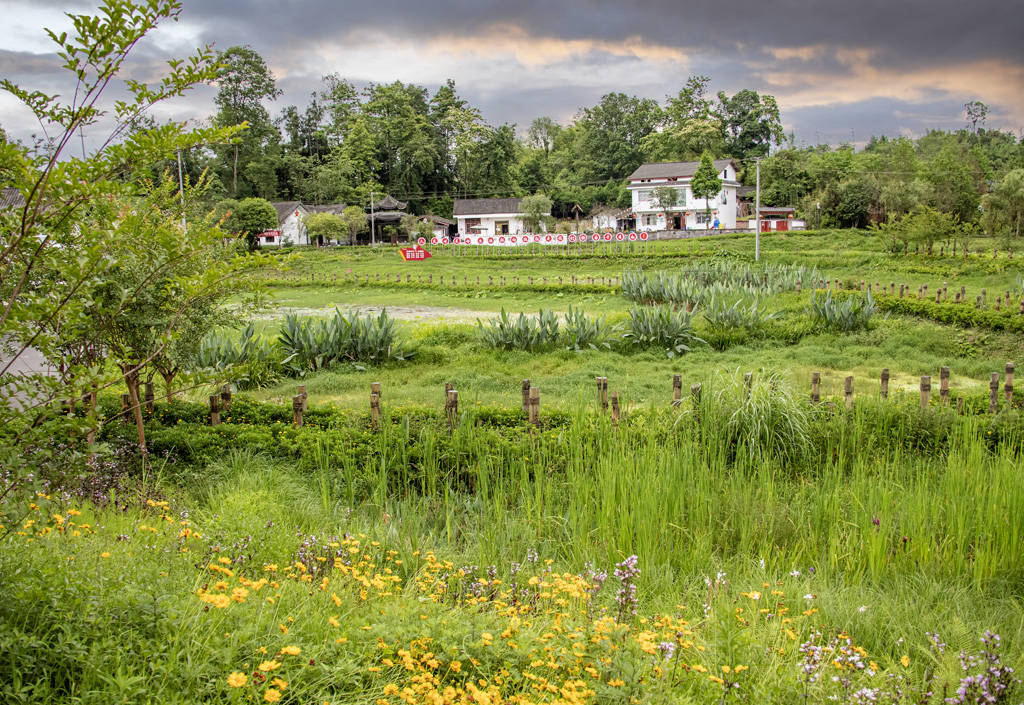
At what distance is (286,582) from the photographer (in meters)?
3.61

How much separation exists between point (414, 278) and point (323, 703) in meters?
30.1

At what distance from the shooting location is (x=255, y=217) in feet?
137

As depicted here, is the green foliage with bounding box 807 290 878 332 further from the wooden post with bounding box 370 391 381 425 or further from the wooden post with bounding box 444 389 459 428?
the wooden post with bounding box 370 391 381 425

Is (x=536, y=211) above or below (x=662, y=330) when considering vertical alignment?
above

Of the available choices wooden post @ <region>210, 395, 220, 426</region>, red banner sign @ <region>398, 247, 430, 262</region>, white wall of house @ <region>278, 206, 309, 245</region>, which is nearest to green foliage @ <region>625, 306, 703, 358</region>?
wooden post @ <region>210, 395, 220, 426</region>

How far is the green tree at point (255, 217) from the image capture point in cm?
4153

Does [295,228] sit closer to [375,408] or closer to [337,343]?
[337,343]

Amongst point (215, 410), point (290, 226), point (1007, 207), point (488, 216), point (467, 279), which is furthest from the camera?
point (488, 216)

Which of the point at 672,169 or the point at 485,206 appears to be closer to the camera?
the point at 672,169

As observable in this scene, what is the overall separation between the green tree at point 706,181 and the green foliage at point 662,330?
35403 mm

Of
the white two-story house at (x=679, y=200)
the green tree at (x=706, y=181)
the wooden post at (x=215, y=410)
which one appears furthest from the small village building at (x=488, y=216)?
the wooden post at (x=215, y=410)

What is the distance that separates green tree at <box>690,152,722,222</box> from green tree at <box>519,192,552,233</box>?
9.80 metres

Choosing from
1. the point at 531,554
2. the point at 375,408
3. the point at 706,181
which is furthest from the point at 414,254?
the point at 531,554

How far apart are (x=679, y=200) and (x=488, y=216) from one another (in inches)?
555
